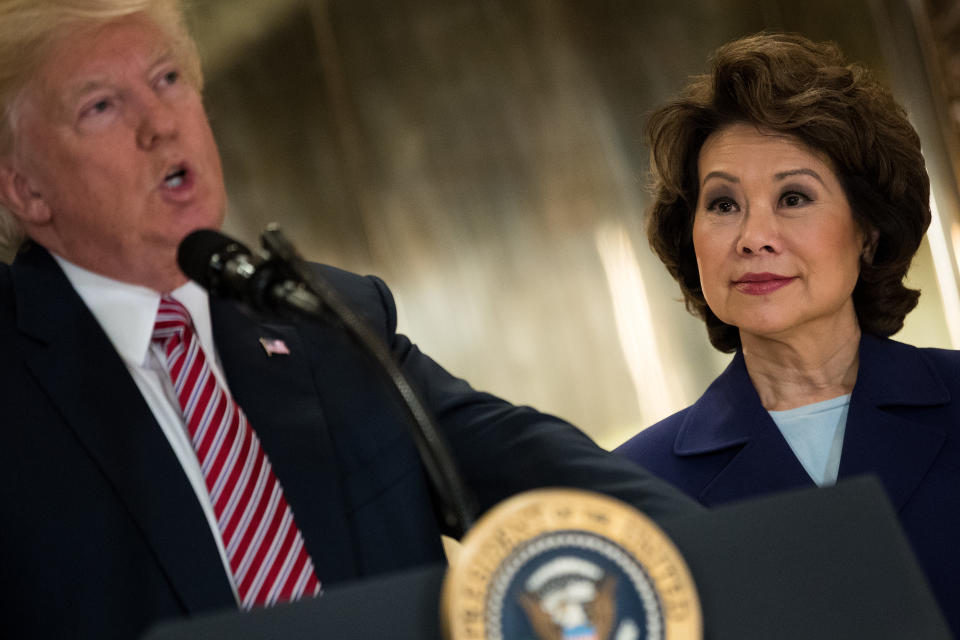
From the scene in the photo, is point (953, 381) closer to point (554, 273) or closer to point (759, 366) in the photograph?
point (759, 366)

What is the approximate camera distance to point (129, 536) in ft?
3.65

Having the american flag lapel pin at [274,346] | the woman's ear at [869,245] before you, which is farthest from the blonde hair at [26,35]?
the woman's ear at [869,245]

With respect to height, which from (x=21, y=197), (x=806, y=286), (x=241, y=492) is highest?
(x=21, y=197)

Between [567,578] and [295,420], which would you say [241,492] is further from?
[567,578]

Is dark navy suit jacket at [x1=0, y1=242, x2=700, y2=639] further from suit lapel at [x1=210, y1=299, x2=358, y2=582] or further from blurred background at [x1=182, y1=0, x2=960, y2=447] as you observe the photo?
blurred background at [x1=182, y1=0, x2=960, y2=447]

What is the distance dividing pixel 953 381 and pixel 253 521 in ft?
4.55

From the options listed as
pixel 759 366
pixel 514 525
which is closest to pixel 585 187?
pixel 759 366

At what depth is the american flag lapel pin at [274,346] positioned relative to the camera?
1334 mm

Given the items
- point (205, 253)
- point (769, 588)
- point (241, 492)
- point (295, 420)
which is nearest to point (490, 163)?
point (295, 420)

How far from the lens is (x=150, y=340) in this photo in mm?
1258

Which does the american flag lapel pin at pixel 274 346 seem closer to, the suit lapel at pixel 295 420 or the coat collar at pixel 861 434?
the suit lapel at pixel 295 420

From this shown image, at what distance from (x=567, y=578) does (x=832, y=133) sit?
5.28 feet

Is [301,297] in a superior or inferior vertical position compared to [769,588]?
superior

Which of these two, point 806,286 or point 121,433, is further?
point 806,286
